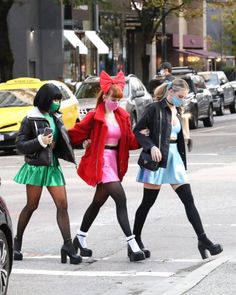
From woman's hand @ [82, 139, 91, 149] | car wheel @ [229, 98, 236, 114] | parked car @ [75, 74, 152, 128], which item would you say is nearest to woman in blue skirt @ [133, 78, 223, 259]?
woman's hand @ [82, 139, 91, 149]

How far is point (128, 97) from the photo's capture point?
88.0ft

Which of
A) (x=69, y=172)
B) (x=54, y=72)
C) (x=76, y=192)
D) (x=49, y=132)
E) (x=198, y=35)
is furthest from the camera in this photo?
(x=198, y=35)

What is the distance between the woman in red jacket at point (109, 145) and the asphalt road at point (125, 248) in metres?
0.54

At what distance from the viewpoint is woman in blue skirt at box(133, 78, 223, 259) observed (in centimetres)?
966

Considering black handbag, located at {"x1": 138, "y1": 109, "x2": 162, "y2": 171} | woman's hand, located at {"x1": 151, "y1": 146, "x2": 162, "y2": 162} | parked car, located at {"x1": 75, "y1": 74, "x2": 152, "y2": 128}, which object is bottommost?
parked car, located at {"x1": 75, "y1": 74, "x2": 152, "y2": 128}

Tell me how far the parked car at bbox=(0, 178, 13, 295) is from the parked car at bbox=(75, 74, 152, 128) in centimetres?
1766

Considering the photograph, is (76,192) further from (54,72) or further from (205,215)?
(54,72)

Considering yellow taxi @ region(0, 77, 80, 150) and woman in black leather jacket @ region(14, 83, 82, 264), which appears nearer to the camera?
woman in black leather jacket @ region(14, 83, 82, 264)

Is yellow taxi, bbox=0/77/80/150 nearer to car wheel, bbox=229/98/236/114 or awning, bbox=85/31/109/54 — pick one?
car wheel, bbox=229/98/236/114

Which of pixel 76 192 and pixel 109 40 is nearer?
pixel 76 192

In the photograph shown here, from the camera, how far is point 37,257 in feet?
33.1

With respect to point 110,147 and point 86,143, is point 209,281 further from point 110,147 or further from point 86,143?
point 86,143

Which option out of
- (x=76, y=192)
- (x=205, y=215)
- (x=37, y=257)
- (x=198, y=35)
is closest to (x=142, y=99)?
(x=76, y=192)

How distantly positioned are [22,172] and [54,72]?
111 feet
